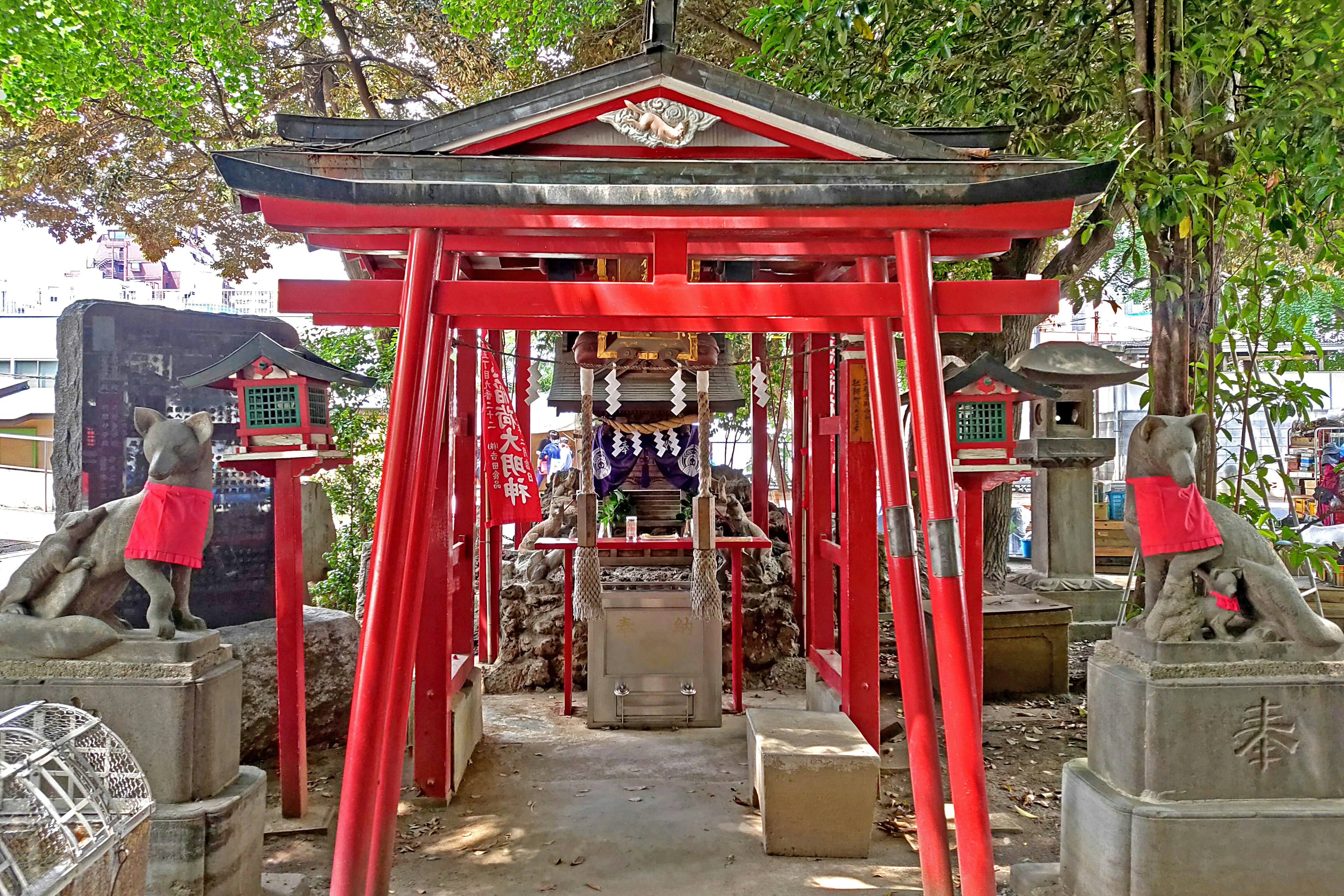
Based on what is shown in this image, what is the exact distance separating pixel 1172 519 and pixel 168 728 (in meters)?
5.15

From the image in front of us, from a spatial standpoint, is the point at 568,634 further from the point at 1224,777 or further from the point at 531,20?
the point at 531,20

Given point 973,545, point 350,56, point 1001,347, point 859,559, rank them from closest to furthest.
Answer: point 973,545, point 859,559, point 1001,347, point 350,56

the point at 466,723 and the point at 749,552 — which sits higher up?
the point at 749,552

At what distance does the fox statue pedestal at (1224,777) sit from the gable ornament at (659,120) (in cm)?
353

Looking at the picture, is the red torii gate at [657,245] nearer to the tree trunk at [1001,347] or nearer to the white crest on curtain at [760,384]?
the tree trunk at [1001,347]

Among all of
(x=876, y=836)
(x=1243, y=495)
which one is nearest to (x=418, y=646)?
(x=876, y=836)

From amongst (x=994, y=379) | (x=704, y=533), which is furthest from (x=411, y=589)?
(x=994, y=379)

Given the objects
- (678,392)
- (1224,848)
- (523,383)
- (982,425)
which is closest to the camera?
(1224,848)

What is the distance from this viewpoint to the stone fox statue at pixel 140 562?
4.11 metres

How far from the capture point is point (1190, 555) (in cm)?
407

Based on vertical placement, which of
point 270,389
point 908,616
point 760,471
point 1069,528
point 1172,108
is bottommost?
point 1069,528

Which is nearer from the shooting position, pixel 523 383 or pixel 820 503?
pixel 820 503

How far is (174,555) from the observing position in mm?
4344

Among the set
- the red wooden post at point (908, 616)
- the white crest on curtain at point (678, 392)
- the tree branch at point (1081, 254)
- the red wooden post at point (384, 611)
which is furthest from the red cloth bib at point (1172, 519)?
the white crest on curtain at point (678, 392)
